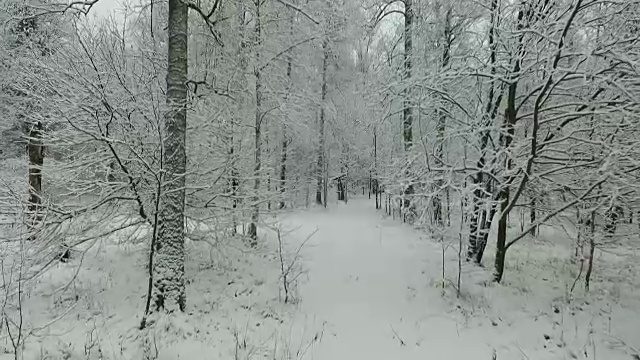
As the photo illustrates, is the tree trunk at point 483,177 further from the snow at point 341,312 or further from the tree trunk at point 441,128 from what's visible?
the tree trunk at point 441,128

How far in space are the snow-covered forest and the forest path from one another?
45 millimetres

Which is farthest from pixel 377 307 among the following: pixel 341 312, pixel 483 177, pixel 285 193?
pixel 483 177

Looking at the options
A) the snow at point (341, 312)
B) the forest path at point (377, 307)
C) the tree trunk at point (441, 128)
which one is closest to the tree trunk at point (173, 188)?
the snow at point (341, 312)

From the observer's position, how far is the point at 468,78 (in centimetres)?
726

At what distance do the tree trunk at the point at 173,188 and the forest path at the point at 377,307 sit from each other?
2126mm

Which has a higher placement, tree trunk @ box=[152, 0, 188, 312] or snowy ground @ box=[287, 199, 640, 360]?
tree trunk @ box=[152, 0, 188, 312]

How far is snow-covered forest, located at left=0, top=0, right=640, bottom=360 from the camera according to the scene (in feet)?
16.5

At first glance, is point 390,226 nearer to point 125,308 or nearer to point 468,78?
point 468,78

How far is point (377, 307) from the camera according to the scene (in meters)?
6.36

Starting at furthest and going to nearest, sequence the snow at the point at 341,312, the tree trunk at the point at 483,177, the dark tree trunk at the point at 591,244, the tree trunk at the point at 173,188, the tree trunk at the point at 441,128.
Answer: the tree trunk at the point at 441,128 < the dark tree trunk at the point at 591,244 < the tree trunk at the point at 483,177 < the tree trunk at the point at 173,188 < the snow at the point at 341,312

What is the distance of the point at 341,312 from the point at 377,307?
2.21ft

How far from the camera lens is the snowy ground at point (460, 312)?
5031 millimetres

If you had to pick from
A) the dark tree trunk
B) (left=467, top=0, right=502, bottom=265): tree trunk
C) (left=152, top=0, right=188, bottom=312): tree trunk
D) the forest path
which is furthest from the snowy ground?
(left=152, top=0, right=188, bottom=312): tree trunk

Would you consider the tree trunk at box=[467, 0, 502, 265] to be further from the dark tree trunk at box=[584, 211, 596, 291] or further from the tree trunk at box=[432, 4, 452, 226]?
→ the dark tree trunk at box=[584, 211, 596, 291]
